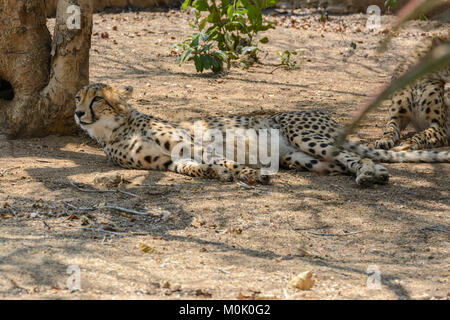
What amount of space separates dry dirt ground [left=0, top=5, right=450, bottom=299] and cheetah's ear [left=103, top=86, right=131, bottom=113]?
573 mm

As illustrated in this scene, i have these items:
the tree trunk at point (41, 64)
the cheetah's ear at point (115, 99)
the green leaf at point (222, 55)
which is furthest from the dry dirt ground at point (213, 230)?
the green leaf at point (222, 55)

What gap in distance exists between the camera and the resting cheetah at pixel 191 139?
5.57 meters

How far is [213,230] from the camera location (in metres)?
→ 4.02

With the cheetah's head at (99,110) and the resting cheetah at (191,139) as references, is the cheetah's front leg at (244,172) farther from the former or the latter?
the cheetah's head at (99,110)

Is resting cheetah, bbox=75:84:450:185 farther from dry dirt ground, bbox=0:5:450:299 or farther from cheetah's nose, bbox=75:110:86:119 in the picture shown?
dry dirt ground, bbox=0:5:450:299

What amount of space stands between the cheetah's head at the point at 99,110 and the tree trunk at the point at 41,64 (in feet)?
1.84

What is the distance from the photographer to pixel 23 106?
650 centimetres

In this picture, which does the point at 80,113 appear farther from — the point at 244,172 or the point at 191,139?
the point at 244,172

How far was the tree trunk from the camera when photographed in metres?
6.22

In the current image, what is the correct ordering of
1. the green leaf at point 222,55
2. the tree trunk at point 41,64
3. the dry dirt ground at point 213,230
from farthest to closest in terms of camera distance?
the green leaf at point 222,55 < the tree trunk at point 41,64 < the dry dirt ground at point 213,230

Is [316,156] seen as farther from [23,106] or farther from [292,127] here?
[23,106]

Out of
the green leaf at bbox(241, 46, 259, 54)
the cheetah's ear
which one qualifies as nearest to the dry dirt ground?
the cheetah's ear

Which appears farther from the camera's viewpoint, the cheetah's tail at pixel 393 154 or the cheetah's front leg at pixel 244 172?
the cheetah's tail at pixel 393 154
